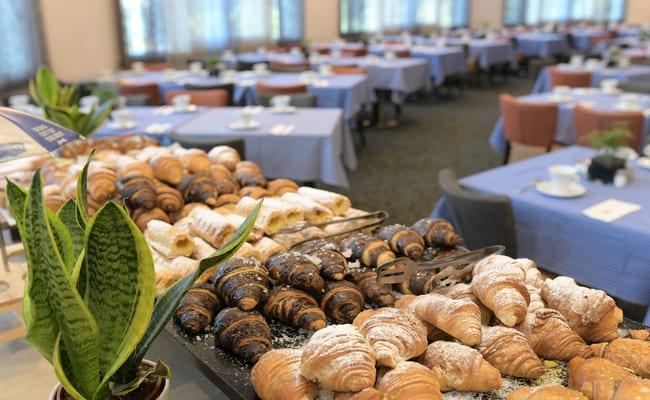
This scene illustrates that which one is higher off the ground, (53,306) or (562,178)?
(53,306)

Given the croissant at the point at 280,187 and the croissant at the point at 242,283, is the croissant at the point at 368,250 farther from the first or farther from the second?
the croissant at the point at 280,187

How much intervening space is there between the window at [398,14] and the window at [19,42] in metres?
5.32

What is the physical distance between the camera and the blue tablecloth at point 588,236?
1.76m

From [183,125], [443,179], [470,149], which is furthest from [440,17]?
[443,179]

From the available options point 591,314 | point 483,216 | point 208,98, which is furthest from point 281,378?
point 208,98

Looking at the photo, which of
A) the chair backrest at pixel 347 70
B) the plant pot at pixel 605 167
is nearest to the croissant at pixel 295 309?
the plant pot at pixel 605 167

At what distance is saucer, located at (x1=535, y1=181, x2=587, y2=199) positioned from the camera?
1988 millimetres

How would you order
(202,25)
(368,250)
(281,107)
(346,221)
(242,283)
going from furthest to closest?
(202,25) → (281,107) → (346,221) → (368,250) → (242,283)

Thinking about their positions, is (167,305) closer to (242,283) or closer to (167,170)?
(242,283)

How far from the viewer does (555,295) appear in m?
0.97

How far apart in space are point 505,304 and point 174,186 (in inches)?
41.4

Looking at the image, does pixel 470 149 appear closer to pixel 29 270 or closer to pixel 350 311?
pixel 350 311

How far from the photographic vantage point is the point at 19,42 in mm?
5539

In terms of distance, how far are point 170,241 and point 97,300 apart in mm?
507
